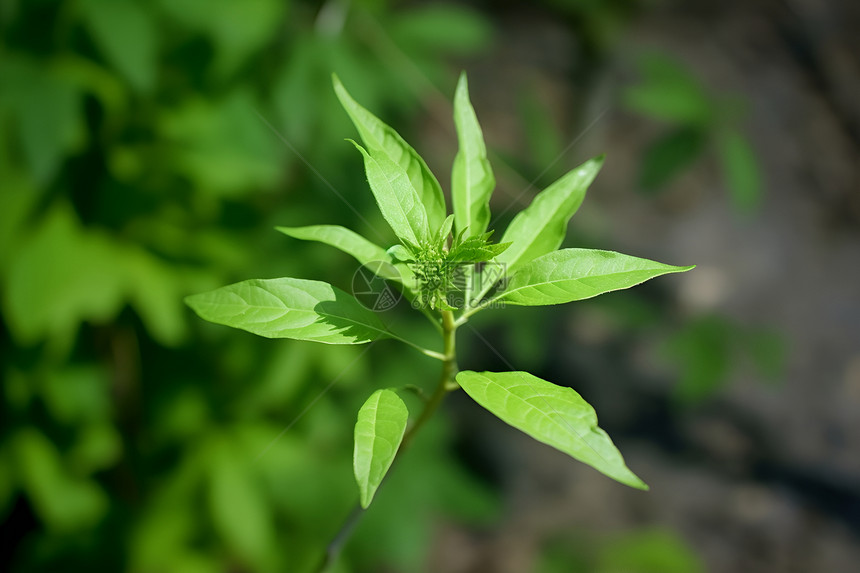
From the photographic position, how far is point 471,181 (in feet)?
2.30

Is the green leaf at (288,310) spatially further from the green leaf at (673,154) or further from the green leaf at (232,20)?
the green leaf at (673,154)

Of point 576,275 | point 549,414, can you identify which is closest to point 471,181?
point 576,275

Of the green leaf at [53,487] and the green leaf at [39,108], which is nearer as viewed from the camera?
the green leaf at [39,108]

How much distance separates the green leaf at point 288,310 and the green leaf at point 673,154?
→ 5.06 ft

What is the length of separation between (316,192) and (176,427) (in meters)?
0.82

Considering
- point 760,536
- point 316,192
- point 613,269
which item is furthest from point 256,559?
point 760,536

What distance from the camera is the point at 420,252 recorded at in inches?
23.5

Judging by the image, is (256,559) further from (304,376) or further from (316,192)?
(316,192)

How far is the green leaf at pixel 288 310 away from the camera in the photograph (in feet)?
1.86

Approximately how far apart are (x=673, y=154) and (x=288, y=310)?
1627 mm

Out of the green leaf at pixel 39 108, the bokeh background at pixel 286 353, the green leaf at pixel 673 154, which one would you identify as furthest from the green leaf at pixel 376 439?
the green leaf at pixel 673 154

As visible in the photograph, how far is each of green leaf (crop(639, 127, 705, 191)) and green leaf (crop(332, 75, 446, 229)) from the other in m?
1.42

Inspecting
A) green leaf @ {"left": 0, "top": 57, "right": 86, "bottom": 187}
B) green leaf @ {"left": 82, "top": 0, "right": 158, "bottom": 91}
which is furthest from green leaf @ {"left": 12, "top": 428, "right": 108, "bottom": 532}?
green leaf @ {"left": 82, "top": 0, "right": 158, "bottom": 91}

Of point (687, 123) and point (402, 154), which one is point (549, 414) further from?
point (687, 123)
